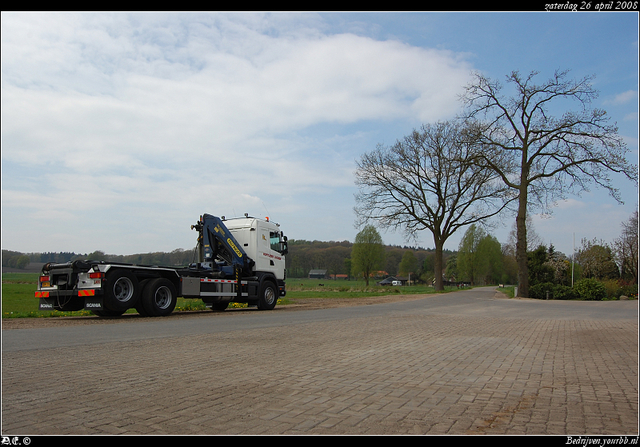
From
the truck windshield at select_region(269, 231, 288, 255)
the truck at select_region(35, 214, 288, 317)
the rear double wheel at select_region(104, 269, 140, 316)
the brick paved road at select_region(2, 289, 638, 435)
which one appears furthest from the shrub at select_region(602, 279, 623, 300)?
the rear double wheel at select_region(104, 269, 140, 316)

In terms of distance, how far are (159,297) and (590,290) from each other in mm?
24918

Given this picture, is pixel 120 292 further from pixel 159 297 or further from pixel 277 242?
pixel 277 242

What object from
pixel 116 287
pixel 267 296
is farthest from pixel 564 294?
pixel 116 287

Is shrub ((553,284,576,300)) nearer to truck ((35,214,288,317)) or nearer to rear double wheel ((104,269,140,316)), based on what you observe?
truck ((35,214,288,317))

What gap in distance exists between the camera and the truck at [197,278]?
542 inches

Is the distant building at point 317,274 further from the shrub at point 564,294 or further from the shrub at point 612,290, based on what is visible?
the shrub at point 564,294

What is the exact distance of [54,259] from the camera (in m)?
14.6

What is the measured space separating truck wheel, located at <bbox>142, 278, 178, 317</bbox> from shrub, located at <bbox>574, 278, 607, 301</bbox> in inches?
952

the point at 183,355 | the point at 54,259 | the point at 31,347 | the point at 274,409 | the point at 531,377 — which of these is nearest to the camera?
the point at 274,409

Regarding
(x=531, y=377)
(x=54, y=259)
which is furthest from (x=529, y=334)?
(x=54, y=259)

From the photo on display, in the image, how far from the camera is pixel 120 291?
14266 millimetres

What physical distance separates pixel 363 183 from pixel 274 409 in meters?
38.9

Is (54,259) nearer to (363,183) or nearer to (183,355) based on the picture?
(183,355)

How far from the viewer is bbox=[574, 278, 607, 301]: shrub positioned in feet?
92.1
